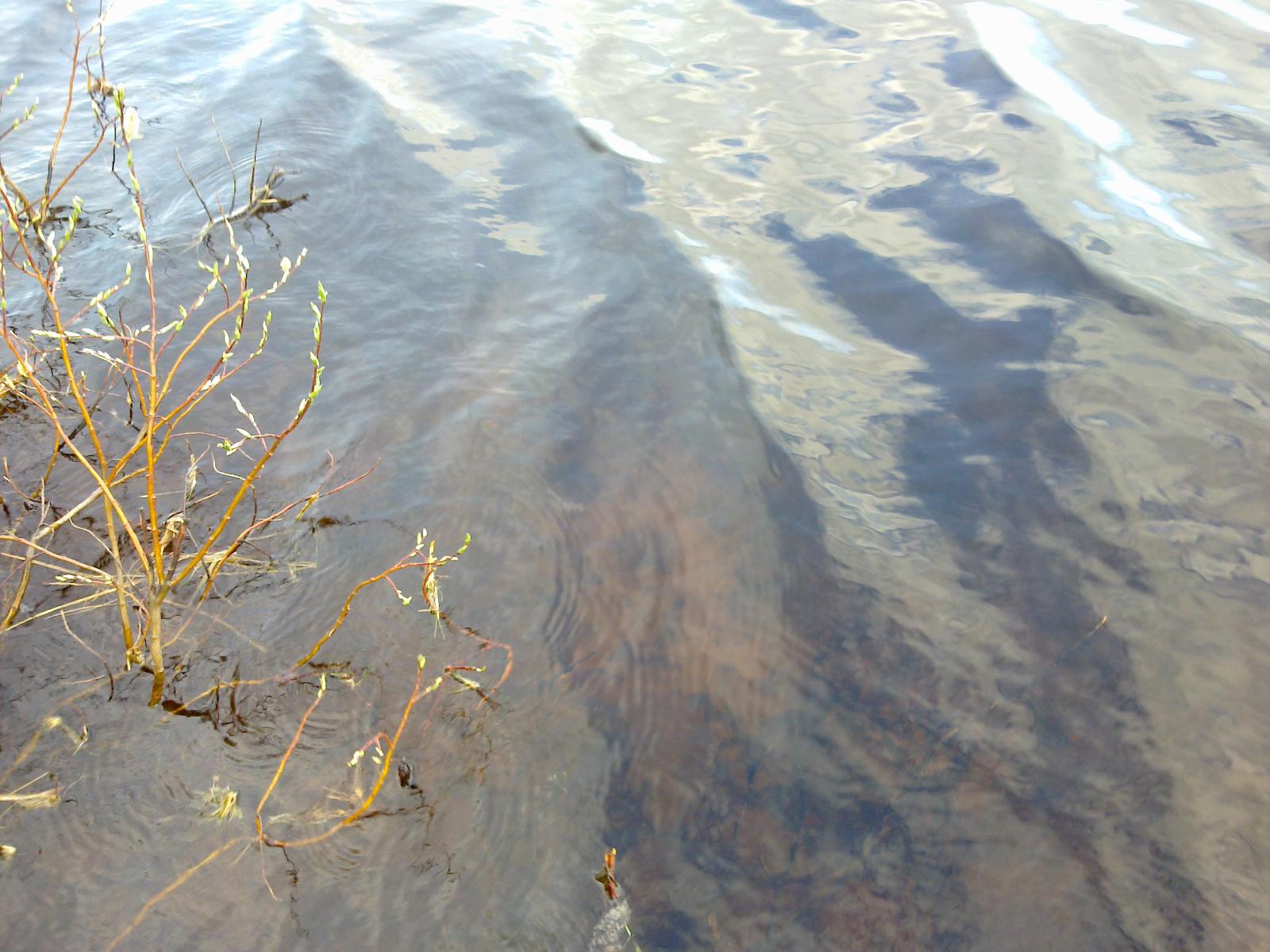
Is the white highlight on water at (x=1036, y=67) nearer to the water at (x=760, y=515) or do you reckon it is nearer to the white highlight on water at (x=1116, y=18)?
the water at (x=760, y=515)

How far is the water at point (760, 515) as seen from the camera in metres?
2.08

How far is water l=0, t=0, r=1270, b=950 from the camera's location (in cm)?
208

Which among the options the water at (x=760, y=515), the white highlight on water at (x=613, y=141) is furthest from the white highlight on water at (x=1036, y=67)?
the white highlight on water at (x=613, y=141)

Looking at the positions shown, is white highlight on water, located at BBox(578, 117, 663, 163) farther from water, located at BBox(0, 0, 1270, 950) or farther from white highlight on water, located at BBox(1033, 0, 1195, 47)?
white highlight on water, located at BBox(1033, 0, 1195, 47)

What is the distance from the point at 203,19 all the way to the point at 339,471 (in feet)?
16.2

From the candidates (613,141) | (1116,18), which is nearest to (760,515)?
(613,141)

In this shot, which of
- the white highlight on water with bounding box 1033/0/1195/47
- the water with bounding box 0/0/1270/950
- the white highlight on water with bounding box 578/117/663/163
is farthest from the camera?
the white highlight on water with bounding box 1033/0/1195/47

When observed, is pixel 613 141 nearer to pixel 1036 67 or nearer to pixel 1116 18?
pixel 1036 67

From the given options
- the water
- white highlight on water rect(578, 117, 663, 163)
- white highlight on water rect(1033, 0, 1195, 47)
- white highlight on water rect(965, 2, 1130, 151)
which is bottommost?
the water

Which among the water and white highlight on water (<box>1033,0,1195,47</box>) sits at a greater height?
white highlight on water (<box>1033,0,1195,47</box>)

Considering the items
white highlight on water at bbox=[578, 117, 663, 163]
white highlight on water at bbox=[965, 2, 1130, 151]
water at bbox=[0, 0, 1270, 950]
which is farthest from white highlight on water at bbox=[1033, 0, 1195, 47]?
white highlight on water at bbox=[578, 117, 663, 163]

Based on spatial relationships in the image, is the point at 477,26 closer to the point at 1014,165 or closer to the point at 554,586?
the point at 1014,165

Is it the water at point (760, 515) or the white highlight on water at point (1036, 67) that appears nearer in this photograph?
the water at point (760, 515)

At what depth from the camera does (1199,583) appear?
268cm
